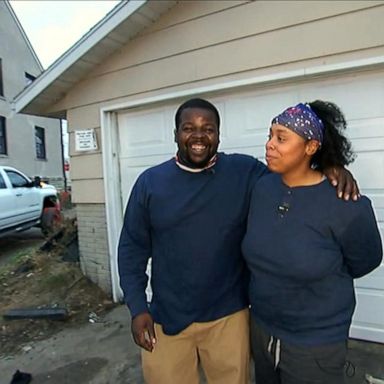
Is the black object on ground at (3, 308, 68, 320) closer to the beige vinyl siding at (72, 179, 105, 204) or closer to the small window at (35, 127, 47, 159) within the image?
the beige vinyl siding at (72, 179, 105, 204)

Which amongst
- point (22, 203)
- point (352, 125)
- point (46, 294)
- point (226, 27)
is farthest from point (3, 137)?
point (352, 125)

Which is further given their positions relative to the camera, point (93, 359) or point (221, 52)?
point (221, 52)

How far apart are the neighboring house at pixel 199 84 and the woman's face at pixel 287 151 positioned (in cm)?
189

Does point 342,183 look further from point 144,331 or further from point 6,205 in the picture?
point 6,205

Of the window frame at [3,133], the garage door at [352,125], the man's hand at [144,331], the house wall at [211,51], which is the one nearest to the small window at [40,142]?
the window frame at [3,133]

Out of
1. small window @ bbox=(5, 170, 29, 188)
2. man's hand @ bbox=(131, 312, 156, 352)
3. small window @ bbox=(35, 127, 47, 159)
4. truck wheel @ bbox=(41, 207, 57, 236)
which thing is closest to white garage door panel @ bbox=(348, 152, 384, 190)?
man's hand @ bbox=(131, 312, 156, 352)

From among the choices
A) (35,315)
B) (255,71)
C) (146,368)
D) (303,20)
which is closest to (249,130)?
(255,71)

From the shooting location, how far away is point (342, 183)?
162 cm

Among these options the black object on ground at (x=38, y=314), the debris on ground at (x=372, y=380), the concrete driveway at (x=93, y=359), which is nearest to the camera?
the debris on ground at (x=372, y=380)

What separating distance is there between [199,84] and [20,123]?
587 inches

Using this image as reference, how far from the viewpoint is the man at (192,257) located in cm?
191

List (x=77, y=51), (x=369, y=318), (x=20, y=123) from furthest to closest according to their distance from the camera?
1. (x=20, y=123)
2. (x=77, y=51)
3. (x=369, y=318)

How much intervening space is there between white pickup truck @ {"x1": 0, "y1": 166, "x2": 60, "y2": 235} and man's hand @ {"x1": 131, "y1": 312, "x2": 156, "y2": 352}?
7000 millimetres

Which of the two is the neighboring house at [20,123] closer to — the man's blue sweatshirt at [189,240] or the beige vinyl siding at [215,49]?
the beige vinyl siding at [215,49]
